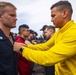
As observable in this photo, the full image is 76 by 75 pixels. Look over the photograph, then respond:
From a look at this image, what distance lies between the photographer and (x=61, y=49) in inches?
135

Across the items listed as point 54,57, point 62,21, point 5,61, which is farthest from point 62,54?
point 5,61

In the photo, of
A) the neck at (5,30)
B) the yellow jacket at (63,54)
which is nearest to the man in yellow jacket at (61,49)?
the yellow jacket at (63,54)

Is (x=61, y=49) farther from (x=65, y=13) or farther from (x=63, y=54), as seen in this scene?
(x=65, y=13)

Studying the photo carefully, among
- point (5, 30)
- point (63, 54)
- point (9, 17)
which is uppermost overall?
point (9, 17)

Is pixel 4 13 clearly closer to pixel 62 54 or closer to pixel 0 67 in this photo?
pixel 0 67

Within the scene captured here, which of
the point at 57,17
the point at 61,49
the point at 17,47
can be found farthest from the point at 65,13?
the point at 17,47

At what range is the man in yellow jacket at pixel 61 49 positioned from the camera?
344cm

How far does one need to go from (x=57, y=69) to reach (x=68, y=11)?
2.96ft

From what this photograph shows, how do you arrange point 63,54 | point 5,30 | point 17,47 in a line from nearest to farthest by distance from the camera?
point 63,54, point 17,47, point 5,30

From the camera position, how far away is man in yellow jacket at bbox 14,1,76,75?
344cm

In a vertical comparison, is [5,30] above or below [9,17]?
below

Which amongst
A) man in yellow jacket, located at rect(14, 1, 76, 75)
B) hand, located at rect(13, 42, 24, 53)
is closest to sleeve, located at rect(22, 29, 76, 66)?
man in yellow jacket, located at rect(14, 1, 76, 75)

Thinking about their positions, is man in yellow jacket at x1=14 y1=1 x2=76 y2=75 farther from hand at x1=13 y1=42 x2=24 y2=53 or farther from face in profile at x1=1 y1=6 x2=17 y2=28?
face in profile at x1=1 y1=6 x2=17 y2=28

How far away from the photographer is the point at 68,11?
3.84m
